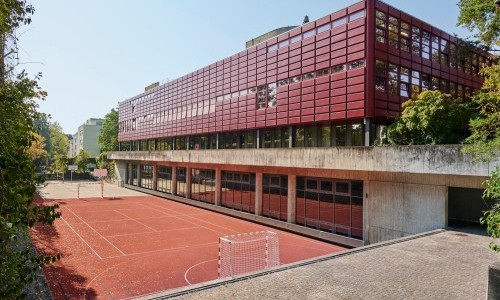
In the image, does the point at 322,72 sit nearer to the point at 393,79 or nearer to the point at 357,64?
the point at 357,64

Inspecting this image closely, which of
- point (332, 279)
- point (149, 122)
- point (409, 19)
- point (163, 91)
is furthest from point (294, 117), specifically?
point (149, 122)

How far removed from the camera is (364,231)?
2250 centimetres

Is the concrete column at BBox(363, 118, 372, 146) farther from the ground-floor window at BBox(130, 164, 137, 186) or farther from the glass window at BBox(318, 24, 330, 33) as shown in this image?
the ground-floor window at BBox(130, 164, 137, 186)

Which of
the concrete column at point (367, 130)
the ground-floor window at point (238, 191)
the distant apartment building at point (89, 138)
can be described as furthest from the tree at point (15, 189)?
the distant apartment building at point (89, 138)

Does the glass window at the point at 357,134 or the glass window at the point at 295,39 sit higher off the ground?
the glass window at the point at 295,39

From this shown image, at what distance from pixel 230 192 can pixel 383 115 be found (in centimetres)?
1817

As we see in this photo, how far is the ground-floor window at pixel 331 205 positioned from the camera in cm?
2336

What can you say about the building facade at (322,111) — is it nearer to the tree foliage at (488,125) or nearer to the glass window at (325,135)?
the glass window at (325,135)

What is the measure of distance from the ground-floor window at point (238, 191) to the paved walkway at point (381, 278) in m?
19.3

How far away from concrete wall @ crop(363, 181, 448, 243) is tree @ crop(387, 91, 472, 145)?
3.04 metres

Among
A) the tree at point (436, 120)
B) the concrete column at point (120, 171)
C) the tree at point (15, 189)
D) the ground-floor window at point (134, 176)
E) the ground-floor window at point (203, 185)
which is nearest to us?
the tree at point (15, 189)

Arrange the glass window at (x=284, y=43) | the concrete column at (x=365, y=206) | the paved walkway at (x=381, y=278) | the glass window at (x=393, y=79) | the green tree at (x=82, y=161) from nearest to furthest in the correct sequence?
the paved walkway at (x=381, y=278) < the concrete column at (x=365, y=206) < the glass window at (x=393, y=79) < the glass window at (x=284, y=43) < the green tree at (x=82, y=161)

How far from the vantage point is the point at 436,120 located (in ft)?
64.9

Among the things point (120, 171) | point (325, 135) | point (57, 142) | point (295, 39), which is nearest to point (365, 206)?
point (325, 135)
